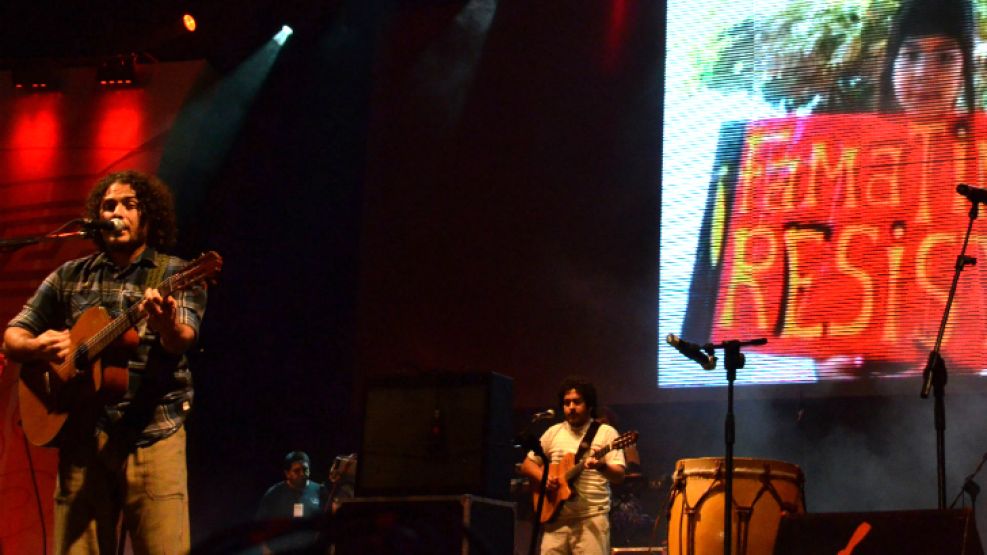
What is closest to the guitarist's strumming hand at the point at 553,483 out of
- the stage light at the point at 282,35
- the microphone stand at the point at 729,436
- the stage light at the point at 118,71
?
the microphone stand at the point at 729,436

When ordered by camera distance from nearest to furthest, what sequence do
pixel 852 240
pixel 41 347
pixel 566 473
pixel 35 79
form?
pixel 41 347, pixel 566 473, pixel 852 240, pixel 35 79

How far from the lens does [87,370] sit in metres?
3.33

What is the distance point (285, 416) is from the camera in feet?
29.3

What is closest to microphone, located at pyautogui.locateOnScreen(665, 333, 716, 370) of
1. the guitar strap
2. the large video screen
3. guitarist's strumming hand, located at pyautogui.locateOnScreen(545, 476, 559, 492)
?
the guitar strap

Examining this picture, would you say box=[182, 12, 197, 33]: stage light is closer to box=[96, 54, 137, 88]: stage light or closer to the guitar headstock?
box=[96, 54, 137, 88]: stage light

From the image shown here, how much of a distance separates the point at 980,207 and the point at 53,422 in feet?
20.9

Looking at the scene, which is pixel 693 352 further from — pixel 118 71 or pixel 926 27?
pixel 118 71

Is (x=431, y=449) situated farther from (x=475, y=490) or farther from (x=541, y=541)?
(x=541, y=541)

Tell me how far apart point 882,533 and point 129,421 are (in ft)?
9.63

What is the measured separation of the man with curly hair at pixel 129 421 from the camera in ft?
10.8

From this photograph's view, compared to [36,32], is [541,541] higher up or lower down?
lower down

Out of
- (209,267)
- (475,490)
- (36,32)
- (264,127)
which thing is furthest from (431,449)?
(36,32)

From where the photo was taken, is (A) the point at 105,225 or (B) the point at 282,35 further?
(B) the point at 282,35

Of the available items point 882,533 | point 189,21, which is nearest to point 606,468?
point 882,533
